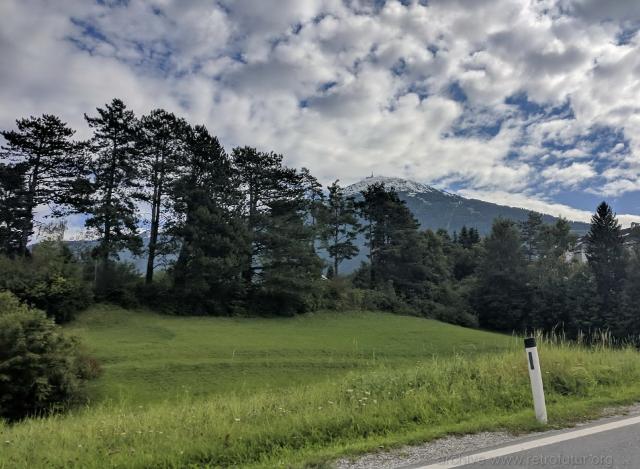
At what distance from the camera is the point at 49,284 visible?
2852 cm

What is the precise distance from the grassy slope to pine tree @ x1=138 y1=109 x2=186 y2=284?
1073 cm

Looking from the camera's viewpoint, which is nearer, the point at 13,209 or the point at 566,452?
the point at 566,452

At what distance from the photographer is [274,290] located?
37188 mm

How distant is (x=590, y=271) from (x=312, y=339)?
44.8 meters

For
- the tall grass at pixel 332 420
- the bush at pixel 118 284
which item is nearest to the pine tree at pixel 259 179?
the bush at pixel 118 284

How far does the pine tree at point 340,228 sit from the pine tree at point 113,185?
24.2 m

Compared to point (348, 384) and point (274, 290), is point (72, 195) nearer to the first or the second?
point (274, 290)

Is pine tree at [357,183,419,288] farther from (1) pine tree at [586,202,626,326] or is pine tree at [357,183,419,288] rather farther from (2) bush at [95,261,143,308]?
(2) bush at [95,261,143,308]

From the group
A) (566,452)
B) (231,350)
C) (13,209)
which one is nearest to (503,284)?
(231,350)

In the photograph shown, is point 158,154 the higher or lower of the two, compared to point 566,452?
higher

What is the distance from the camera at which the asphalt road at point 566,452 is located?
3.87 m

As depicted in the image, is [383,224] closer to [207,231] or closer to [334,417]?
[207,231]

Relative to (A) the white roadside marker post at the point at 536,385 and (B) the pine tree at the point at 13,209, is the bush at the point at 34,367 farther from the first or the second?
(B) the pine tree at the point at 13,209

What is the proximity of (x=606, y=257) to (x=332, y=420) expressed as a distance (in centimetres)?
6073
